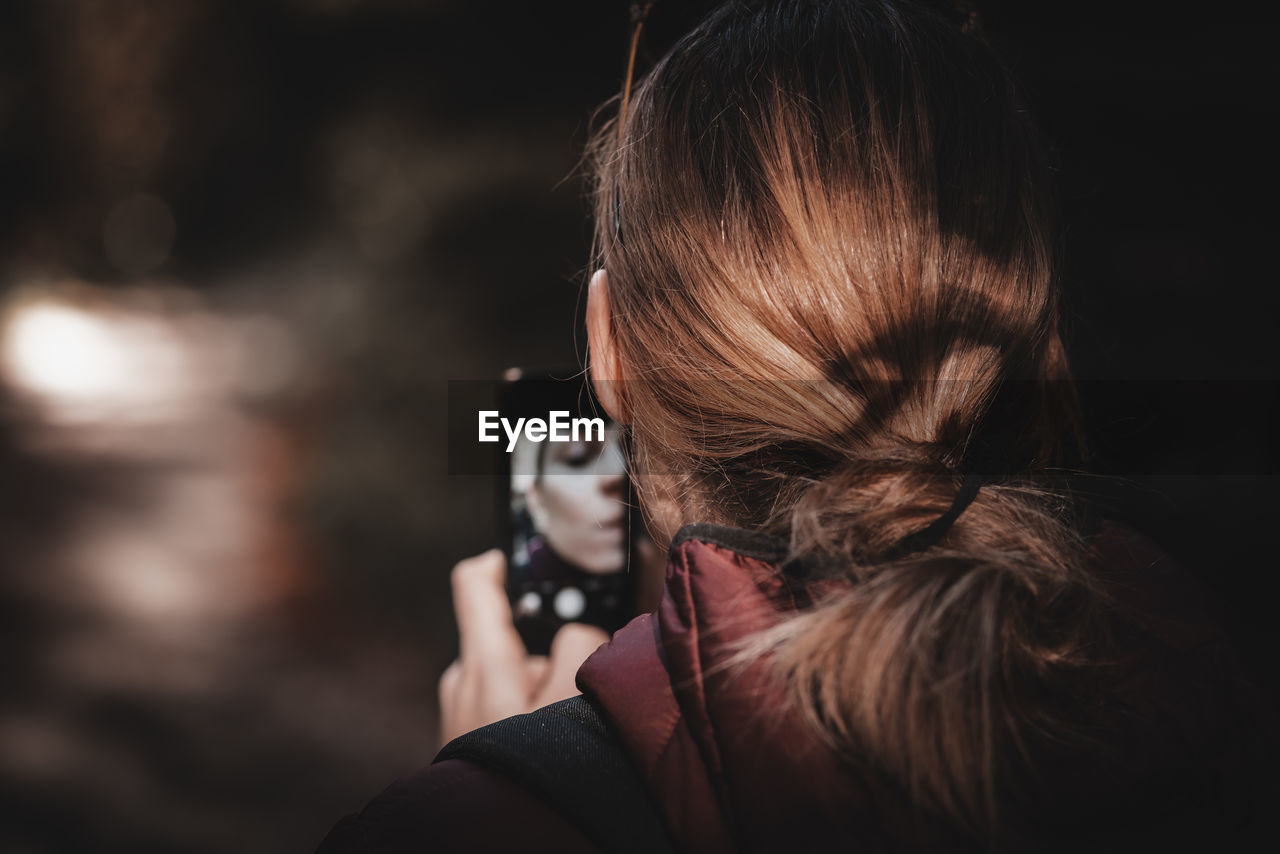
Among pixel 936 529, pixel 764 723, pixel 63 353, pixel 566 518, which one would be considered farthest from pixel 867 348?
pixel 63 353

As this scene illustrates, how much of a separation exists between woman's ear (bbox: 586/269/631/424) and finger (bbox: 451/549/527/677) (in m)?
0.47

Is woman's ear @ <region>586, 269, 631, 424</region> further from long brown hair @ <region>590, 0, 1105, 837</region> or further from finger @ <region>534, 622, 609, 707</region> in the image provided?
finger @ <region>534, 622, 609, 707</region>

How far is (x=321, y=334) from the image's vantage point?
3.49 feet

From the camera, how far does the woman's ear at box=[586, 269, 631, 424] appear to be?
505 mm

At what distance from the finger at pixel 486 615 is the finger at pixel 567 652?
0.05m

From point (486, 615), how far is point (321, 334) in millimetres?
495

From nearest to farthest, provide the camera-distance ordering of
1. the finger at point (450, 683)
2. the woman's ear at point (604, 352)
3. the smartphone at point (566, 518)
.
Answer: the woman's ear at point (604, 352) → the smartphone at point (566, 518) → the finger at point (450, 683)

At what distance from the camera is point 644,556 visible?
914 millimetres

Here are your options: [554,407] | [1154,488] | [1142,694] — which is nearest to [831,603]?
[1142,694]

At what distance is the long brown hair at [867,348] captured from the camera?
1.09ft

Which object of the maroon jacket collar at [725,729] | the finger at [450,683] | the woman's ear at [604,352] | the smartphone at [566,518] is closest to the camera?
the maroon jacket collar at [725,729]

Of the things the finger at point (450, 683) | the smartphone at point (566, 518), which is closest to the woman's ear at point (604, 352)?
the smartphone at point (566, 518)

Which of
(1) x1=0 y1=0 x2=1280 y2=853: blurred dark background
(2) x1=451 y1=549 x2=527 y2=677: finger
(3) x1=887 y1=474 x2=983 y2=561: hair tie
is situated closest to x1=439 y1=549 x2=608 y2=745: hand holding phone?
(2) x1=451 y1=549 x2=527 y2=677: finger

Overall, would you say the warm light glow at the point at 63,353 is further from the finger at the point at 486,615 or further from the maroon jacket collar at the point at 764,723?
the maroon jacket collar at the point at 764,723
